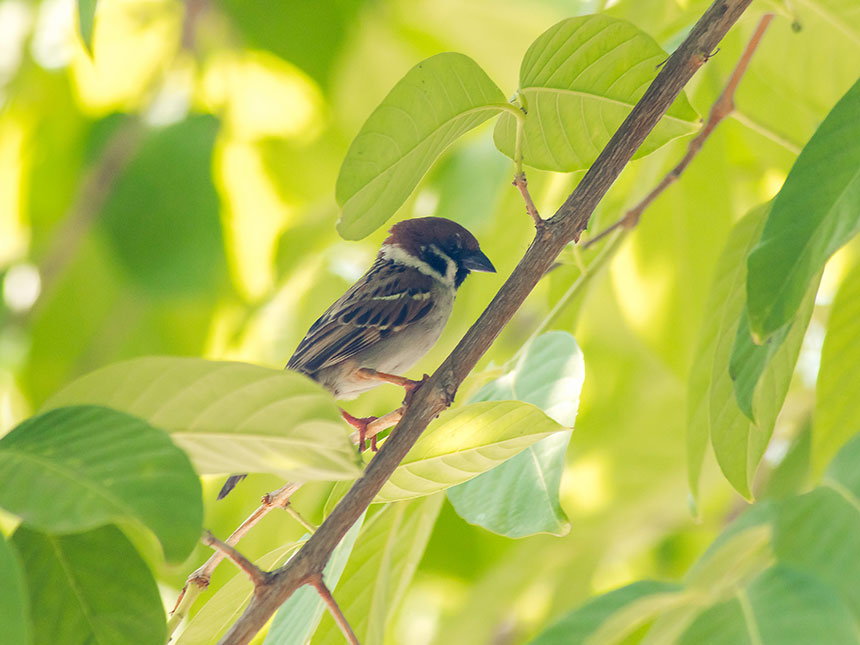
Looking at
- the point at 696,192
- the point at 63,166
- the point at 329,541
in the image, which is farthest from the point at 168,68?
the point at 329,541

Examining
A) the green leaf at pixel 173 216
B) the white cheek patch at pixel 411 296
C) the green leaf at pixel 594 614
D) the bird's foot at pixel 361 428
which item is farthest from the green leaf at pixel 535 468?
the green leaf at pixel 173 216

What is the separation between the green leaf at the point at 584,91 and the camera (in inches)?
50.3

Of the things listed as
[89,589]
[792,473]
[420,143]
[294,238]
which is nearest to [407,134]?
[420,143]

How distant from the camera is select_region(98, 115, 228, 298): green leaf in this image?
296 centimetres

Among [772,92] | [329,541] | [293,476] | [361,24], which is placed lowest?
[329,541]

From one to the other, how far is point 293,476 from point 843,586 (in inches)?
22.9

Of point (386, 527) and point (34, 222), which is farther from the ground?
point (34, 222)

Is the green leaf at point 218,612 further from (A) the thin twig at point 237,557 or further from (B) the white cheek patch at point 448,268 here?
(B) the white cheek patch at point 448,268

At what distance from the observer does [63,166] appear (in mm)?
3381

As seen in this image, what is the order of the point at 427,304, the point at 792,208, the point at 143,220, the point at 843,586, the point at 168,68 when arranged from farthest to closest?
the point at 168,68, the point at 143,220, the point at 427,304, the point at 792,208, the point at 843,586

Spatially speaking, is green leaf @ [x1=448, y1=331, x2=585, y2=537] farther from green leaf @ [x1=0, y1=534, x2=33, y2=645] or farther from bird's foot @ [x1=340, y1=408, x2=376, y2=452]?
green leaf @ [x1=0, y1=534, x2=33, y2=645]

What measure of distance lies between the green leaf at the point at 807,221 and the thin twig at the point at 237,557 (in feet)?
2.12

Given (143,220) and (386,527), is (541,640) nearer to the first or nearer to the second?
(386,527)

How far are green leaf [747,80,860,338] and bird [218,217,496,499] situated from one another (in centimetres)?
107
